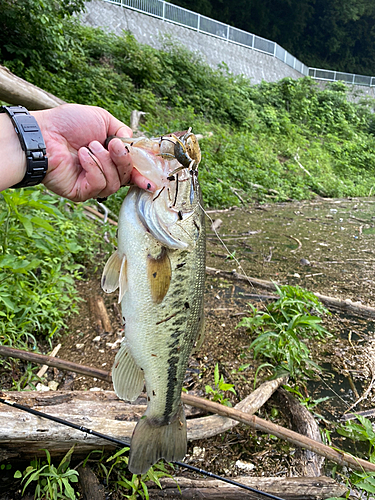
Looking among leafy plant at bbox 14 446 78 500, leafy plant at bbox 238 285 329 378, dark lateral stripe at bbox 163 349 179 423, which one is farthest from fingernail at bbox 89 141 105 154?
leafy plant at bbox 238 285 329 378

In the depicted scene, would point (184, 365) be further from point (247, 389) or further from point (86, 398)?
point (247, 389)

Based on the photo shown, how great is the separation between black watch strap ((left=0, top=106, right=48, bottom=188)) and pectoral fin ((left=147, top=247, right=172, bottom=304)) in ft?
2.30

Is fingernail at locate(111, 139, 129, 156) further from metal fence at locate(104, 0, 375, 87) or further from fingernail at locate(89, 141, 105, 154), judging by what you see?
metal fence at locate(104, 0, 375, 87)

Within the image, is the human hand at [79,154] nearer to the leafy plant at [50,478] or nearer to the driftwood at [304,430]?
the leafy plant at [50,478]

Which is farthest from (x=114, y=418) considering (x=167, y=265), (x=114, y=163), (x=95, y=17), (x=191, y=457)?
(x=95, y=17)

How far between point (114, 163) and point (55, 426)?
1.64m

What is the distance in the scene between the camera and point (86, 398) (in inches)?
93.9

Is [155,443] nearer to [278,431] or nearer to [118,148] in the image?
[278,431]

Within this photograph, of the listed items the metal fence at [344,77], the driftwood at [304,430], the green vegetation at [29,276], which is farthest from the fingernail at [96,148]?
the metal fence at [344,77]

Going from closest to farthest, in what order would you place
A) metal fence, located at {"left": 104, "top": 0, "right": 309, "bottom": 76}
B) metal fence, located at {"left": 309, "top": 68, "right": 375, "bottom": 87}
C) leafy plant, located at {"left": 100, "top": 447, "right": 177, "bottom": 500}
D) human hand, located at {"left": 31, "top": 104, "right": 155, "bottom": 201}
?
human hand, located at {"left": 31, "top": 104, "right": 155, "bottom": 201} → leafy plant, located at {"left": 100, "top": 447, "right": 177, "bottom": 500} → metal fence, located at {"left": 104, "top": 0, "right": 309, "bottom": 76} → metal fence, located at {"left": 309, "top": 68, "right": 375, "bottom": 87}

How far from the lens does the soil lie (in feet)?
8.30

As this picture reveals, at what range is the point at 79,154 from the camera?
1.65 meters

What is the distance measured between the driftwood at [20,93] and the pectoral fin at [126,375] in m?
2.22

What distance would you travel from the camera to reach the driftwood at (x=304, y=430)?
2.34 m
